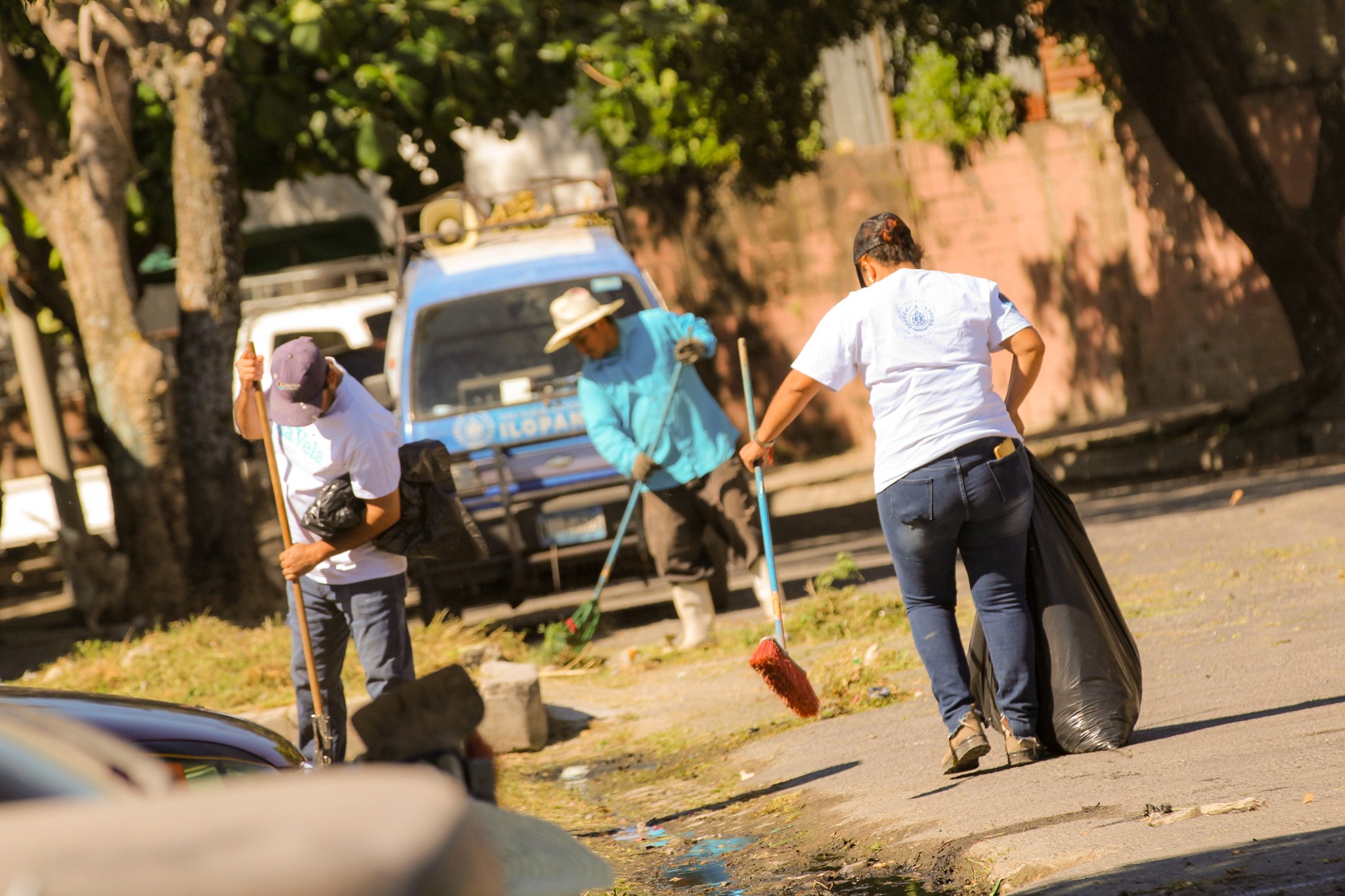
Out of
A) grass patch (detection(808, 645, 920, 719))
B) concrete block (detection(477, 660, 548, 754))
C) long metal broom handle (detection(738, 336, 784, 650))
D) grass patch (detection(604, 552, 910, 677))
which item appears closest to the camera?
long metal broom handle (detection(738, 336, 784, 650))

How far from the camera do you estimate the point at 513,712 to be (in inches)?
293

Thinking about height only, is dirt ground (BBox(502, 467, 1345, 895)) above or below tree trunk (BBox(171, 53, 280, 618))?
below

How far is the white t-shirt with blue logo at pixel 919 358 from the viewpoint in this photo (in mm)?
5309

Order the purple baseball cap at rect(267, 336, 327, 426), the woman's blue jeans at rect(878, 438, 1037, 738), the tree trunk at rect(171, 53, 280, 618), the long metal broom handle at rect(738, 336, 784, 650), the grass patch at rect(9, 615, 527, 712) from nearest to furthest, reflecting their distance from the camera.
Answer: the woman's blue jeans at rect(878, 438, 1037, 738) → the purple baseball cap at rect(267, 336, 327, 426) → the long metal broom handle at rect(738, 336, 784, 650) → the grass patch at rect(9, 615, 527, 712) → the tree trunk at rect(171, 53, 280, 618)

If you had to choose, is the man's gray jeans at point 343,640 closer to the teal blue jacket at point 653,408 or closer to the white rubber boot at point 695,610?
the teal blue jacket at point 653,408

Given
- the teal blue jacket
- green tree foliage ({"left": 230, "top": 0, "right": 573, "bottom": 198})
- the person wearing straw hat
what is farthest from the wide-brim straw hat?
green tree foliage ({"left": 230, "top": 0, "right": 573, "bottom": 198})

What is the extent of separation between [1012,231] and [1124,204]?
1343 mm

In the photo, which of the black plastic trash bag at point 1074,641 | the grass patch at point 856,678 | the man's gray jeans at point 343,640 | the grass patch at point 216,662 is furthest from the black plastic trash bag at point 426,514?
the grass patch at point 216,662

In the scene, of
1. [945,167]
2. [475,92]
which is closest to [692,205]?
[945,167]

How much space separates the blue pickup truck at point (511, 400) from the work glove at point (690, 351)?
5.30 ft

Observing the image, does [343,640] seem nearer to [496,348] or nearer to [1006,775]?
[1006,775]

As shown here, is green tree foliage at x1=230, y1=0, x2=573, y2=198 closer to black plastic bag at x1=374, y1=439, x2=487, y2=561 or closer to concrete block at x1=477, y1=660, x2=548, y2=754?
concrete block at x1=477, y1=660, x2=548, y2=754

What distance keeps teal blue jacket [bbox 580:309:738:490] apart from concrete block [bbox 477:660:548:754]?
5.58ft

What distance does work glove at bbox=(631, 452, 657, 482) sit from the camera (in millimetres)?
8695
